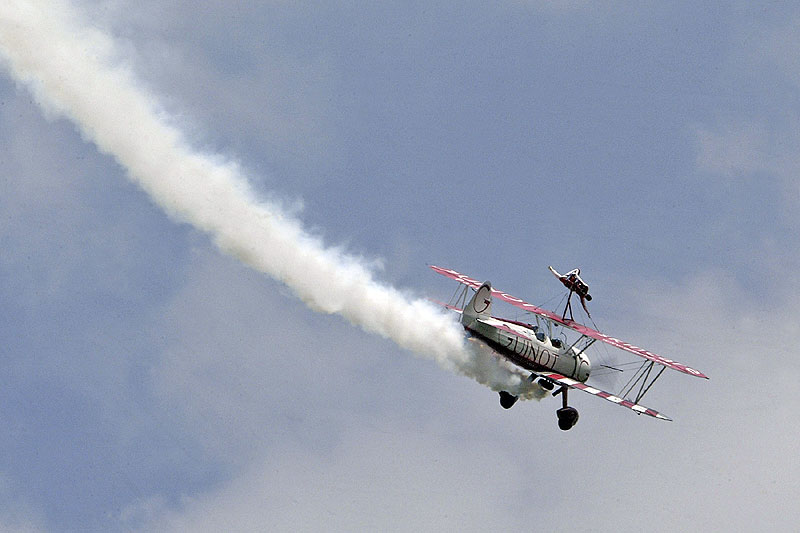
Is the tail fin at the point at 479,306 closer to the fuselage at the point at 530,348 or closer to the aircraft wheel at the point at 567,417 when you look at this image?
the fuselage at the point at 530,348

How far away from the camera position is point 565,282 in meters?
62.0

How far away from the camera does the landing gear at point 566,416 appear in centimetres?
6131

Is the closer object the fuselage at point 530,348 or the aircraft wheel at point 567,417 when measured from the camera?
the fuselage at point 530,348

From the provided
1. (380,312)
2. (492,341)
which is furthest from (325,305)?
(492,341)

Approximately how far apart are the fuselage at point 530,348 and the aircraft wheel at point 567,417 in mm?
1609

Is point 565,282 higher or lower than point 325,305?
higher

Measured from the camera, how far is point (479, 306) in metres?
58.8

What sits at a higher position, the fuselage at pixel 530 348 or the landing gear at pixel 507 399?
the fuselage at pixel 530 348

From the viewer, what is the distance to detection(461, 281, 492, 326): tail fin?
193ft

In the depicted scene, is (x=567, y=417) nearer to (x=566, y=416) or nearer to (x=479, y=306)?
(x=566, y=416)

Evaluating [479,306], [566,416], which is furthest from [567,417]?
[479,306]

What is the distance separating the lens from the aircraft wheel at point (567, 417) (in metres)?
61.3

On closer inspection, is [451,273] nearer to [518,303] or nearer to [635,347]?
[518,303]

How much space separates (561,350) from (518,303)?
320cm
